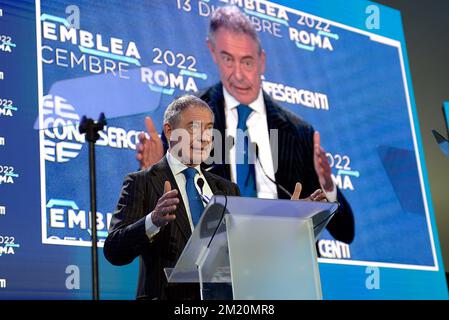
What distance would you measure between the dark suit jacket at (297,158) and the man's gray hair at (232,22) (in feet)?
1.17

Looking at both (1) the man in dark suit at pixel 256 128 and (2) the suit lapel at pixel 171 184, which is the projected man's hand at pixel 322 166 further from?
(2) the suit lapel at pixel 171 184

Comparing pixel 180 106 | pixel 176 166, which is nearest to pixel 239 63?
pixel 180 106

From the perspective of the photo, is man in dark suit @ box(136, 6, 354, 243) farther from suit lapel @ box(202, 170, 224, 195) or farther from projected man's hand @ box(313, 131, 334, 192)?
suit lapel @ box(202, 170, 224, 195)

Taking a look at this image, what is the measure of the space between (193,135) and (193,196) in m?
0.26

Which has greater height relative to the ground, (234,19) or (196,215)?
(234,19)

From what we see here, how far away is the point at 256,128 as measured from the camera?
4.61 m

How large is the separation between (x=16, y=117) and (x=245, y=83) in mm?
1469

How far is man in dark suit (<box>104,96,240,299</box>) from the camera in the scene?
10.1ft

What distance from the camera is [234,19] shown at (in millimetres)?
4770

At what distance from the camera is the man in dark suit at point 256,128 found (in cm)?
445

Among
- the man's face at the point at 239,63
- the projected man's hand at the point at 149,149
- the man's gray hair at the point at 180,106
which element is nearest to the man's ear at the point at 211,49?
the man's face at the point at 239,63

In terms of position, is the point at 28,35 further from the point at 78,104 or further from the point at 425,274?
the point at 425,274

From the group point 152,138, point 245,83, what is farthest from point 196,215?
point 245,83
